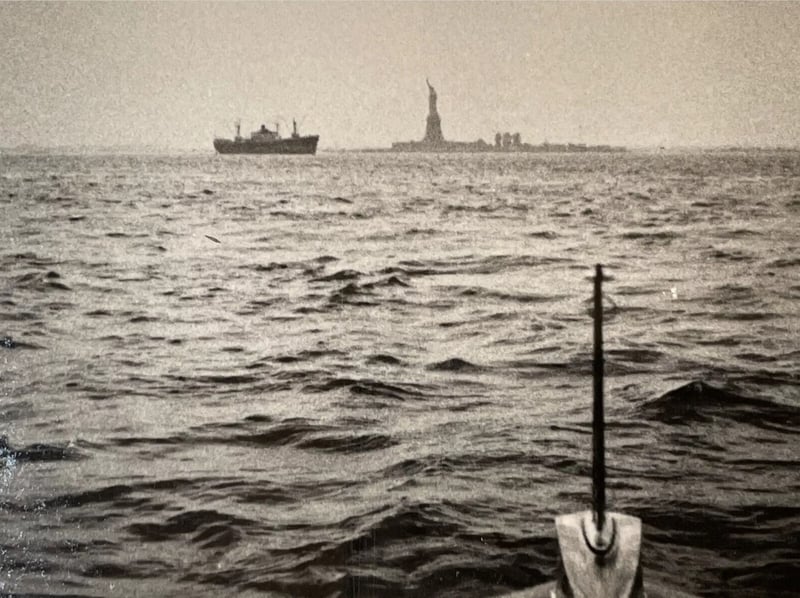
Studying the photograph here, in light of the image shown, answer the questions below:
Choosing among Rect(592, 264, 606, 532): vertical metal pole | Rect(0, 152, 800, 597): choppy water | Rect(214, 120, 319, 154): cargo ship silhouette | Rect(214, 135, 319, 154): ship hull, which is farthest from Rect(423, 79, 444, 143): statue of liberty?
Rect(214, 120, 319, 154): cargo ship silhouette

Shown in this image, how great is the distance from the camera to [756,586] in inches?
175

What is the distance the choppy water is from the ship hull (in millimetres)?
34213

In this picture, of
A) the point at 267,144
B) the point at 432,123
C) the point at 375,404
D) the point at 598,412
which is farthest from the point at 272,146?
the point at 598,412

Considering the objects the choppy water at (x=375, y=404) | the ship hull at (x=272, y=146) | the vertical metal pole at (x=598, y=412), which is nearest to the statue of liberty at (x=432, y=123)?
the choppy water at (x=375, y=404)

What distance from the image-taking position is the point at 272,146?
56.2 metres

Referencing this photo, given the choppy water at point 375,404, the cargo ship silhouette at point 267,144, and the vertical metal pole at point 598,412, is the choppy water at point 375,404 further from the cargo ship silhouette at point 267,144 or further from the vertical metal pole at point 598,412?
the cargo ship silhouette at point 267,144

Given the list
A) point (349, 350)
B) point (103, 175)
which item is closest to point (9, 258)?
point (349, 350)

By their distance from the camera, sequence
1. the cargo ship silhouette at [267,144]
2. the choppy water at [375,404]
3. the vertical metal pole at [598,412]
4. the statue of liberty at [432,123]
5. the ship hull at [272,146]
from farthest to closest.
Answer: the cargo ship silhouette at [267,144] → the ship hull at [272,146] → the statue of liberty at [432,123] → the choppy water at [375,404] → the vertical metal pole at [598,412]

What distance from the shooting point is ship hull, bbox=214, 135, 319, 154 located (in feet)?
162

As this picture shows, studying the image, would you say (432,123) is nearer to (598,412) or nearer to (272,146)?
(598,412)

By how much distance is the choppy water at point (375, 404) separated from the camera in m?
4.91

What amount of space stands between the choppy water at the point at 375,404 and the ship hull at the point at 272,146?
112 ft

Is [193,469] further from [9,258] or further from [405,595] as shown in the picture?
[9,258]

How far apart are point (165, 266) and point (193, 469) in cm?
547
